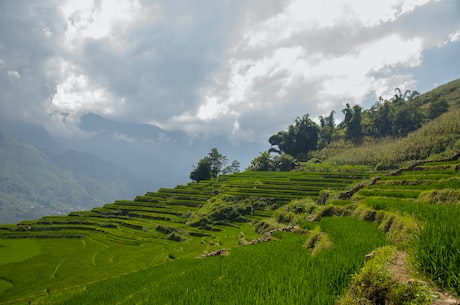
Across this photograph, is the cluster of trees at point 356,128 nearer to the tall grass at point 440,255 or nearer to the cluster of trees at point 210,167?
the cluster of trees at point 210,167

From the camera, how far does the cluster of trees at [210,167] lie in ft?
390

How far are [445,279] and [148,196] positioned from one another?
82.6 m

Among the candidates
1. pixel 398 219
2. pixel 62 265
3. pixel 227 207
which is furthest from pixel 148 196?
pixel 398 219

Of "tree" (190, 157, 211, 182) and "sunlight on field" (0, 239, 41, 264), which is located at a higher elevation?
"tree" (190, 157, 211, 182)

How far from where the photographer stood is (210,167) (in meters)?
127

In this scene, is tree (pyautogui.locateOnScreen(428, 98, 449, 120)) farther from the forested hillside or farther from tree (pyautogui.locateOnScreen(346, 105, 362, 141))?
tree (pyautogui.locateOnScreen(346, 105, 362, 141))

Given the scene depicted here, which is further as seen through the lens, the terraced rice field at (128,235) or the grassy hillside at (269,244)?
the terraced rice field at (128,235)

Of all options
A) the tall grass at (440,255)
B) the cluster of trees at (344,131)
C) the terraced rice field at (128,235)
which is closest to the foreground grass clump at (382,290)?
the tall grass at (440,255)

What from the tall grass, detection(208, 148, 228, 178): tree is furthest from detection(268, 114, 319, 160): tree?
the tall grass

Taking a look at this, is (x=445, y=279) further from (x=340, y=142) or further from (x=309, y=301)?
(x=340, y=142)

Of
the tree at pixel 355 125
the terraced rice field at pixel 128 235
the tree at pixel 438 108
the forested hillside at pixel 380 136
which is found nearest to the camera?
the terraced rice field at pixel 128 235

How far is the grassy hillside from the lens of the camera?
4.95m

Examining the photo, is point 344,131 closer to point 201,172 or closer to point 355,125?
point 355,125

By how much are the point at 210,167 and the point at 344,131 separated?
66986 mm
